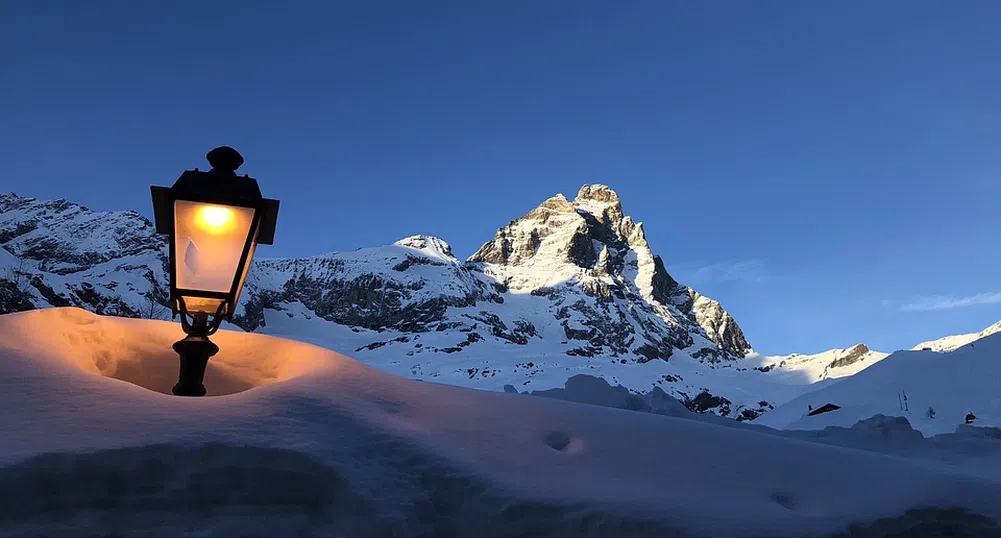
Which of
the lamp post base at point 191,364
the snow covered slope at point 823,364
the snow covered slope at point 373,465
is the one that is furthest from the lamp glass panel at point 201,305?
the snow covered slope at point 823,364

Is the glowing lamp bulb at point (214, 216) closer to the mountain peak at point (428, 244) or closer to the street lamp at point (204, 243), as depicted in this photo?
the street lamp at point (204, 243)

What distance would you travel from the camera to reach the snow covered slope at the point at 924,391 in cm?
1825

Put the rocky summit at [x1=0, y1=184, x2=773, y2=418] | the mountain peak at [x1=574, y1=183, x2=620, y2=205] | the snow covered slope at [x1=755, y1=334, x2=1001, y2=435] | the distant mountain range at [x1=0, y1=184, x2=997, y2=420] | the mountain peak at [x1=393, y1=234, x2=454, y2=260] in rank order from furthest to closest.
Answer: the mountain peak at [x1=574, y1=183, x2=620, y2=205], the mountain peak at [x1=393, y1=234, x2=454, y2=260], the distant mountain range at [x1=0, y1=184, x2=997, y2=420], the rocky summit at [x1=0, y1=184, x2=773, y2=418], the snow covered slope at [x1=755, y1=334, x2=1001, y2=435]

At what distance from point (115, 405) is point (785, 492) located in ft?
7.21

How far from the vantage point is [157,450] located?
1.99 m

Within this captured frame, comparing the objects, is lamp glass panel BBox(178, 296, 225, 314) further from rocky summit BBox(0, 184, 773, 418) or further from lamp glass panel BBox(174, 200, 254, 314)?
rocky summit BBox(0, 184, 773, 418)

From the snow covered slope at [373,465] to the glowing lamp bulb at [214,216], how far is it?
0.63m

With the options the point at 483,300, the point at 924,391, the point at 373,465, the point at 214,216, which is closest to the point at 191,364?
the point at 214,216

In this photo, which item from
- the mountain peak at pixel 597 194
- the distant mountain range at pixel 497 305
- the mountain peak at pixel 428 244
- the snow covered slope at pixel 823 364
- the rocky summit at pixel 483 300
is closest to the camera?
the rocky summit at pixel 483 300

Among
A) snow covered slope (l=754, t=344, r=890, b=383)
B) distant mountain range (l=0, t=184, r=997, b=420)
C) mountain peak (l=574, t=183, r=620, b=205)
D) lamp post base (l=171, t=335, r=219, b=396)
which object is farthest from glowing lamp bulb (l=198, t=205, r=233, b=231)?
mountain peak (l=574, t=183, r=620, b=205)

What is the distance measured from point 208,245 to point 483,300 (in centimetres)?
12124

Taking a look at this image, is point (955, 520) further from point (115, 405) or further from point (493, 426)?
point (115, 405)

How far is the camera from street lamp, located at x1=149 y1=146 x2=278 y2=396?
270cm

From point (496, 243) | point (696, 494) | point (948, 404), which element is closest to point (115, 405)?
point (696, 494)
